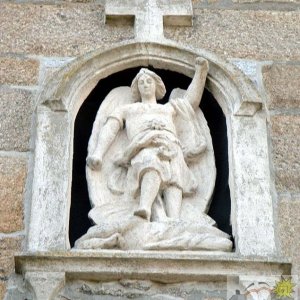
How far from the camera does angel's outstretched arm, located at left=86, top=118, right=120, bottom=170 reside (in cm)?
461

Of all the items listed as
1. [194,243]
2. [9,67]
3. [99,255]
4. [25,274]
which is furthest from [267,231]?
[9,67]

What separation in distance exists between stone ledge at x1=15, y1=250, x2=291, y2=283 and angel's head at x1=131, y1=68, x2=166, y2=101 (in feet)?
3.30

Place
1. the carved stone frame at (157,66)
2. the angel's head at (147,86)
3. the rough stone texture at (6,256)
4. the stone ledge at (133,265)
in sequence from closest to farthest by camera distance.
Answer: the stone ledge at (133,265)
the rough stone texture at (6,256)
the carved stone frame at (157,66)
the angel's head at (147,86)

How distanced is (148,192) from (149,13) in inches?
49.6

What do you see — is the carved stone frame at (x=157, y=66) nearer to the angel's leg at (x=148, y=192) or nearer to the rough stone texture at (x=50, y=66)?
the rough stone texture at (x=50, y=66)

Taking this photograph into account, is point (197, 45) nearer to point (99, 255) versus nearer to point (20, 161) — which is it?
point (20, 161)

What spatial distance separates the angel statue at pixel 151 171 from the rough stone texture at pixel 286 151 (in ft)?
1.00

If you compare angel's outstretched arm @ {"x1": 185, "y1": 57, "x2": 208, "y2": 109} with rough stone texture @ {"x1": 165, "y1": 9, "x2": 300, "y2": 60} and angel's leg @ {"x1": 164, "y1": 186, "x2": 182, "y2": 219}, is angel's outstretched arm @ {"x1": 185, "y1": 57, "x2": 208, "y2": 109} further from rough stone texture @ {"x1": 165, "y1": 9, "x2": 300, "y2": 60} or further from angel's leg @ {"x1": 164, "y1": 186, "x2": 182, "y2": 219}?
angel's leg @ {"x1": 164, "y1": 186, "x2": 182, "y2": 219}

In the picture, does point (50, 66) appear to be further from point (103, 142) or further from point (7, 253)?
point (7, 253)

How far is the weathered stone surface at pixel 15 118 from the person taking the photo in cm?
474

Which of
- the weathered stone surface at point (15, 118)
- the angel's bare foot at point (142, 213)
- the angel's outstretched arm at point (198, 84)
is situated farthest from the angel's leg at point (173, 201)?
Result: the weathered stone surface at point (15, 118)

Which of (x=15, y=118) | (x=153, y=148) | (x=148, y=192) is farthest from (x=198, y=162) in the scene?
(x=15, y=118)

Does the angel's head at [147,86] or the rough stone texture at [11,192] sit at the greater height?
the angel's head at [147,86]

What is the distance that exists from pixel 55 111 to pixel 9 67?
45 centimetres
